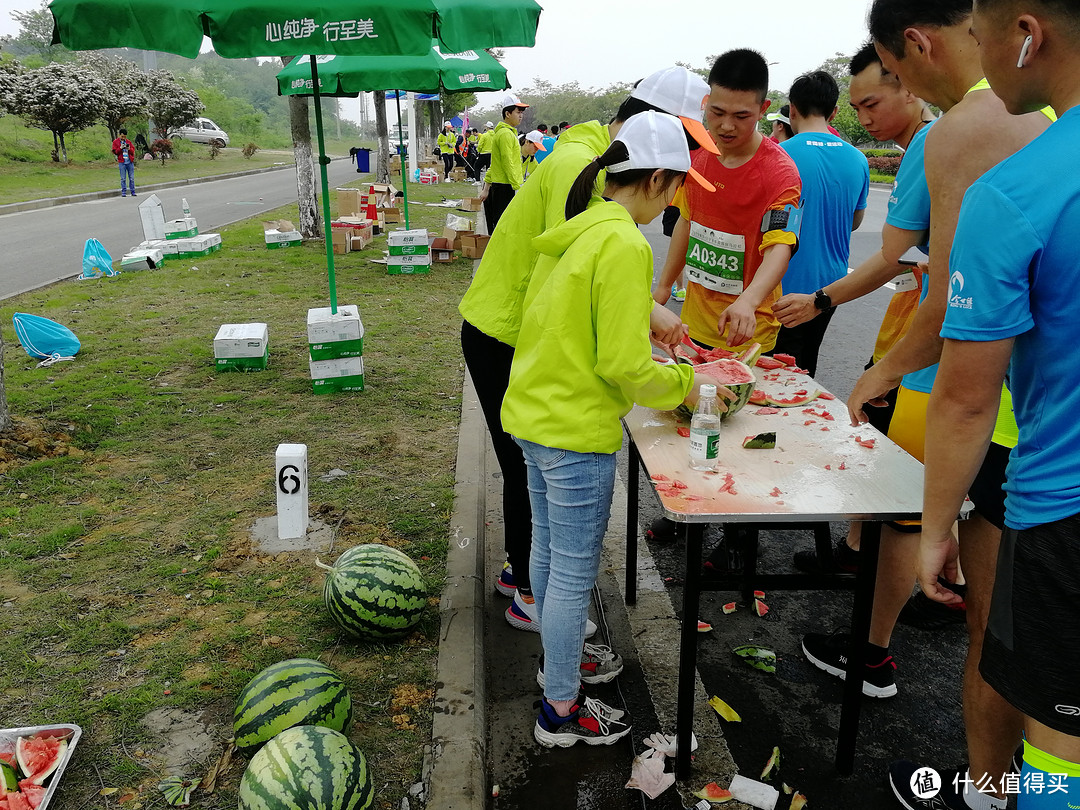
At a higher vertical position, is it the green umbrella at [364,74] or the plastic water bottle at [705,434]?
the green umbrella at [364,74]

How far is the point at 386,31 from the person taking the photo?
5.43 m

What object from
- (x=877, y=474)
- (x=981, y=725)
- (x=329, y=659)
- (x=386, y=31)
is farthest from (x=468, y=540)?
(x=386, y=31)

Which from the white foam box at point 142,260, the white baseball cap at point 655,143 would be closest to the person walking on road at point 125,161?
the white foam box at point 142,260

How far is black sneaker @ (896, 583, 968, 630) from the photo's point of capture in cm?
369

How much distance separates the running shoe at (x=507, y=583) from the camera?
3.89 metres

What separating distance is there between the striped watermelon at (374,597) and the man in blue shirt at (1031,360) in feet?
7.50

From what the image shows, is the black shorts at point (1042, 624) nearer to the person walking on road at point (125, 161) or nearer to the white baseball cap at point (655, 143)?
the white baseball cap at point (655, 143)

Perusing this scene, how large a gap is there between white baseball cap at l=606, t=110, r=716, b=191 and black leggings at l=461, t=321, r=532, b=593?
1.05m

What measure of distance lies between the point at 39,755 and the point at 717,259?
→ 141 inches

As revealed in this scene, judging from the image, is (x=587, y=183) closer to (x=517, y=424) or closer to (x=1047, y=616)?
(x=517, y=424)

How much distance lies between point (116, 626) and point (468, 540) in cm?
173

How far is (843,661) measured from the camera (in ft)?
11.0

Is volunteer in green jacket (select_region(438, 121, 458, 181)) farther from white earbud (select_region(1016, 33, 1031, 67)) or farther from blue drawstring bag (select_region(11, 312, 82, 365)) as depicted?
white earbud (select_region(1016, 33, 1031, 67))

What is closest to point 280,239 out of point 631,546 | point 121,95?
point 631,546
